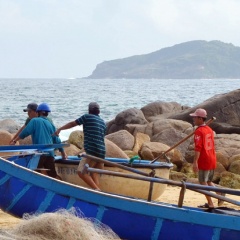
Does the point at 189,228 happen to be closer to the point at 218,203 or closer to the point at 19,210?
the point at 19,210

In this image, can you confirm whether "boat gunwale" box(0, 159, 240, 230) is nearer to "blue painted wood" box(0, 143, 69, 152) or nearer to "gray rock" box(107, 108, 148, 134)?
"blue painted wood" box(0, 143, 69, 152)

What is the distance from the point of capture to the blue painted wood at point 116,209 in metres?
8.96

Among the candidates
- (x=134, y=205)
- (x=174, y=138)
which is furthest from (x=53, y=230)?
(x=174, y=138)

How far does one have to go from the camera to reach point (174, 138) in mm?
20547

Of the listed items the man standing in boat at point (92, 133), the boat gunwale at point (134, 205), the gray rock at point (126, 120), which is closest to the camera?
the boat gunwale at point (134, 205)

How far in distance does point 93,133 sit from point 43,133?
3.07 feet

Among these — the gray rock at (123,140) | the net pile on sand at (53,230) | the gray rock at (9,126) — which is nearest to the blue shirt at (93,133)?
the net pile on sand at (53,230)

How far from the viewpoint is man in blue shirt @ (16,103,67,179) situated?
11562mm

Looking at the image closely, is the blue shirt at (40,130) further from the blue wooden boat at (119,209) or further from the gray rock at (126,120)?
the gray rock at (126,120)

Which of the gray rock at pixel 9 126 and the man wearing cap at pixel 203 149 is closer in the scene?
the man wearing cap at pixel 203 149

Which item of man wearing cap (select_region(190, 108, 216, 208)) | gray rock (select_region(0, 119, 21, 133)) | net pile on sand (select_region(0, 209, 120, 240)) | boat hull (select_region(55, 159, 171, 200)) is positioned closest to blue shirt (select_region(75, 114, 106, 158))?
boat hull (select_region(55, 159, 171, 200))

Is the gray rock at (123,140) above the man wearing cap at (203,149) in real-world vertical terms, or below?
below

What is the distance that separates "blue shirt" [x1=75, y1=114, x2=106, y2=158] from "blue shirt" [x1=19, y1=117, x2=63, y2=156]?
0.77 meters

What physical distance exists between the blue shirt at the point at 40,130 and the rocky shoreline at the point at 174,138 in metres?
1.10
